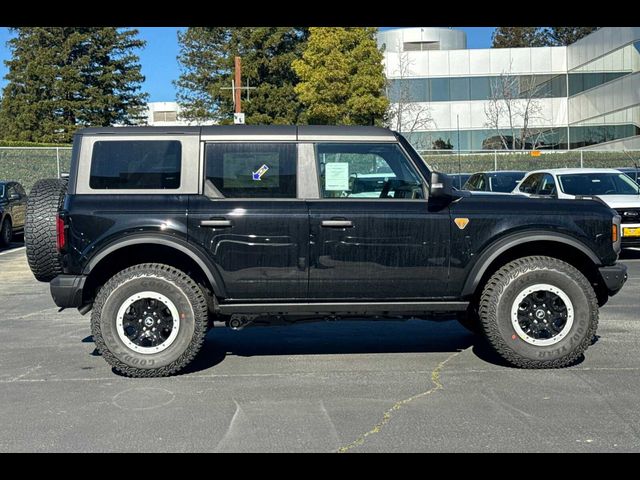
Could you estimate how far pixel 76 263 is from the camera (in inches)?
250

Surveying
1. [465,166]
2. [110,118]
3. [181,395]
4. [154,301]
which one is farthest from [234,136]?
[110,118]

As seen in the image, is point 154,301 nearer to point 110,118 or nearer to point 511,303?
point 511,303

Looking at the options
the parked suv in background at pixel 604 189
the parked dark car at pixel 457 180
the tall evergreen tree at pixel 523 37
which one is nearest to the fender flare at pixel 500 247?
the parked dark car at pixel 457 180

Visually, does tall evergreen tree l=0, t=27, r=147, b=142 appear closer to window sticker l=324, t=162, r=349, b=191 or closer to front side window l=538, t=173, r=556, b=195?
front side window l=538, t=173, r=556, b=195

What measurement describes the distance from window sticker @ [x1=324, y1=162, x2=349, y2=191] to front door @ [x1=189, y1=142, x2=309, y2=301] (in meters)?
0.29

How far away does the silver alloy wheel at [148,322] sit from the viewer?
6414 mm

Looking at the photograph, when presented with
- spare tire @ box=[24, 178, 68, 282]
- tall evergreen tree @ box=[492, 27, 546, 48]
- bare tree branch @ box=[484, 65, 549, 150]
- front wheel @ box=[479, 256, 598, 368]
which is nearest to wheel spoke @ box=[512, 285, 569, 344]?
front wheel @ box=[479, 256, 598, 368]

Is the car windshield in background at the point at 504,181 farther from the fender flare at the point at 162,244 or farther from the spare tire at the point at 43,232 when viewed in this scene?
the spare tire at the point at 43,232

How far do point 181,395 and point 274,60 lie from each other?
133ft

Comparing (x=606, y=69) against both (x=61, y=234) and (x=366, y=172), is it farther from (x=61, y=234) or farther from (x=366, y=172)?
(x=61, y=234)

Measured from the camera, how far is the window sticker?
657 cm

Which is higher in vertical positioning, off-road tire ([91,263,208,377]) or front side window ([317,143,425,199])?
front side window ([317,143,425,199])

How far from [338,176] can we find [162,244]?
59.8 inches

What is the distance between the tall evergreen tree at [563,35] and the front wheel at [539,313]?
64890 mm
